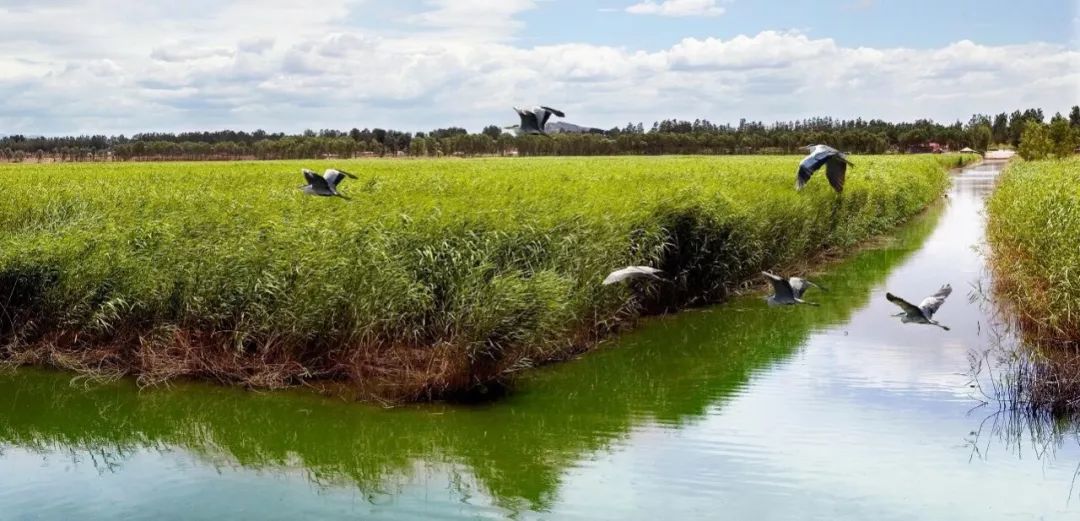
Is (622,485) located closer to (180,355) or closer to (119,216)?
(180,355)

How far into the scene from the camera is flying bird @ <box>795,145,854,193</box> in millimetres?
8812

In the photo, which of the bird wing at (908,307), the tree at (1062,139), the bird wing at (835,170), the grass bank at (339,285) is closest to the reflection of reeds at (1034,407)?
the bird wing at (908,307)

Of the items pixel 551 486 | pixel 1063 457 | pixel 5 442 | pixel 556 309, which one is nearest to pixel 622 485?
pixel 551 486

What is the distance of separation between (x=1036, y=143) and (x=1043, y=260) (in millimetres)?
58000

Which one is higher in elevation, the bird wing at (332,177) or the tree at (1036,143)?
the tree at (1036,143)

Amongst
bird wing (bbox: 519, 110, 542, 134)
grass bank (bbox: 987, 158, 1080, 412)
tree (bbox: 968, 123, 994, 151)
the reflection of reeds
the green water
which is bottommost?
the green water

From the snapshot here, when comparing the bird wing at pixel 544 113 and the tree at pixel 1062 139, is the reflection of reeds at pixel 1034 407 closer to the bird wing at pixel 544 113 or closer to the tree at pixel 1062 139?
the bird wing at pixel 544 113

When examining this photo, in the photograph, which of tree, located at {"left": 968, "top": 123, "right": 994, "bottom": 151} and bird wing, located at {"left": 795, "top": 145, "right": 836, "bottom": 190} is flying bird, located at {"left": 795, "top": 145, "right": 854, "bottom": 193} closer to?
bird wing, located at {"left": 795, "top": 145, "right": 836, "bottom": 190}

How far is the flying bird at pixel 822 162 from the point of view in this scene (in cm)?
881

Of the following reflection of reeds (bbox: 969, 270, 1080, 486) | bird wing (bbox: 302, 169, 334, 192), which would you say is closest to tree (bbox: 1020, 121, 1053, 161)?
reflection of reeds (bbox: 969, 270, 1080, 486)

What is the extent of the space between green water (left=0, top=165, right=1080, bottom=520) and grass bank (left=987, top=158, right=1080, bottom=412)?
0.72 meters

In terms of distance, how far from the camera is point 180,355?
1109cm

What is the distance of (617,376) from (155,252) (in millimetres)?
5768

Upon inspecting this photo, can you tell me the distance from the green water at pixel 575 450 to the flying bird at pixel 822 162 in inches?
97.1
